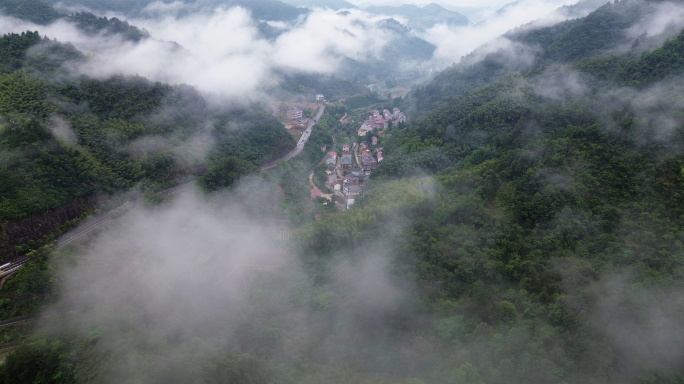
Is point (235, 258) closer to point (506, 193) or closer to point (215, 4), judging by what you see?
point (506, 193)

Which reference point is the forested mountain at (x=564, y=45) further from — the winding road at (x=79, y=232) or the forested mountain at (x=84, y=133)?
the winding road at (x=79, y=232)

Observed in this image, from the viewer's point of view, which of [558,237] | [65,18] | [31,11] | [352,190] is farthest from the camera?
[65,18]

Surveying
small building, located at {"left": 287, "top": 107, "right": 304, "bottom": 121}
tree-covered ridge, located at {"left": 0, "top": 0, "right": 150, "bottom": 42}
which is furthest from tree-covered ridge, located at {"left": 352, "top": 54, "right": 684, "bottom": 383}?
tree-covered ridge, located at {"left": 0, "top": 0, "right": 150, "bottom": 42}

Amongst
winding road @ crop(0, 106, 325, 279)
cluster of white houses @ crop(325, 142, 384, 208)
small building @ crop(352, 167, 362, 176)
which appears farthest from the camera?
small building @ crop(352, 167, 362, 176)

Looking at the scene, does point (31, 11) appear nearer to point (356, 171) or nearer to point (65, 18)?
point (65, 18)

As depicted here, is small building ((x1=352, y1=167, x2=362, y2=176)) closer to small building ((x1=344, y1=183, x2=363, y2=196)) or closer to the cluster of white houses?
the cluster of white houses

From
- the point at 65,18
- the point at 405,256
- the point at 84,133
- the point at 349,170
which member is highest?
the point at 65,18

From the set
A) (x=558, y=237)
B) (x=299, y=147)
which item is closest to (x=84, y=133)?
(x=299, y=147)
